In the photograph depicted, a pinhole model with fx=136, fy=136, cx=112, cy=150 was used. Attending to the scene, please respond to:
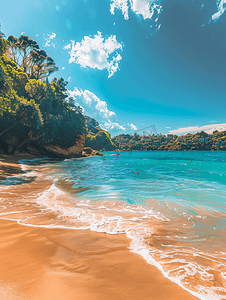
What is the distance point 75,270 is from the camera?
2.29 meters

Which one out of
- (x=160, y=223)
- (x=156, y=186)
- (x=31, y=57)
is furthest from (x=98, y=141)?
(x=160, y=223)

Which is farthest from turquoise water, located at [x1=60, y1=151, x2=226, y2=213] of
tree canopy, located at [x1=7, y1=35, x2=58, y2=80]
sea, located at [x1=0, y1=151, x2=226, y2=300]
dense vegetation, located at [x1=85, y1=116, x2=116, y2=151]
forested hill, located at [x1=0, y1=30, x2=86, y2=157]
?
dense vegetation, located at [x1=85, y1=116, x2=116, y2=151]

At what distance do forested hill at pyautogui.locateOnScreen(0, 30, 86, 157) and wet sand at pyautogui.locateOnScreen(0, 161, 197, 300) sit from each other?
66.9ft

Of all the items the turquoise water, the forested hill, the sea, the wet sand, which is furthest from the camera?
the forested hill

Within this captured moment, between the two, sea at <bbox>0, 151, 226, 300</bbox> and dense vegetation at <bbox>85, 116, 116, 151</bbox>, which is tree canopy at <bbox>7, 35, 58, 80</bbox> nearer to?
sea at <bbox>0, 151, 226, 300</bbox>

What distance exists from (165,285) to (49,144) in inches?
1674

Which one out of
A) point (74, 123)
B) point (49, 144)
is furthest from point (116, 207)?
point (74, 123)

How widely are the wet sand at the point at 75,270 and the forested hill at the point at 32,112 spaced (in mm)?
20377

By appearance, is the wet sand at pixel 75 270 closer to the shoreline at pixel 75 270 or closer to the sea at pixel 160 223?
the shoreline at pixel 75 270

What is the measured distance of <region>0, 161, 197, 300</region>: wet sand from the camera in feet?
5.99

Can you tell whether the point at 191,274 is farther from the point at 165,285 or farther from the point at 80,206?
the point at 80,206

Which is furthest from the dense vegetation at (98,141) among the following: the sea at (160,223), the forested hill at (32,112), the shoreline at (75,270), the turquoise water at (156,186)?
the shoreline at (75,270)

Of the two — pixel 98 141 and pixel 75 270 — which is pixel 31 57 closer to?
pixel 75 270

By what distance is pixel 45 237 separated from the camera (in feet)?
11.2
